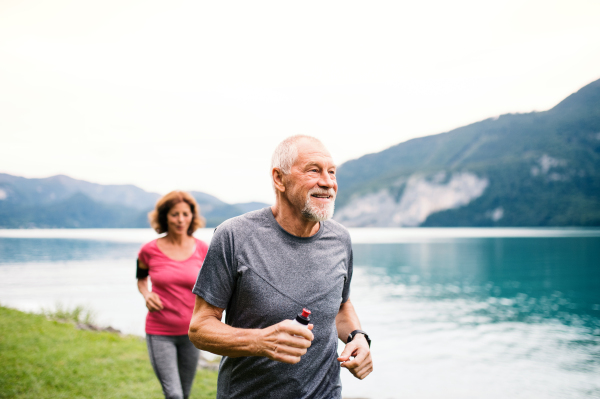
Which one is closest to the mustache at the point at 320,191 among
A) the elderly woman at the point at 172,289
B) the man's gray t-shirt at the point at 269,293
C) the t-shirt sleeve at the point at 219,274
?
the man's gray t-shirt at the point at 269,293

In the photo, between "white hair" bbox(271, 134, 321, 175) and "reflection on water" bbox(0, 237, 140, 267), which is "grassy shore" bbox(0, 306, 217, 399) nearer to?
"white hair" bbox(271, 134, 321, 175)

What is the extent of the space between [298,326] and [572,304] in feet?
107

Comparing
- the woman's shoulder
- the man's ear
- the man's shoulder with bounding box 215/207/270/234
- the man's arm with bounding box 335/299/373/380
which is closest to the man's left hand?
the man's arm with bounding box 335/299/373/380

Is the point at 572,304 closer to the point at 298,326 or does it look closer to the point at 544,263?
the point at 544,263

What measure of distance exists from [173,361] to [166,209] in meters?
1.77

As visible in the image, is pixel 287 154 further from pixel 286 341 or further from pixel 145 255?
pixel 145 255

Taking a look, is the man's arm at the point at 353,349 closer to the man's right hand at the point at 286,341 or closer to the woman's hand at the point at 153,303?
the man's right hand at the point at 286,341

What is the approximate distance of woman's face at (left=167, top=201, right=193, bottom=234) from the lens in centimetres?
512

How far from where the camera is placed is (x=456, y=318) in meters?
23.5

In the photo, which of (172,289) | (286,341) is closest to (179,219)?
(172,289)

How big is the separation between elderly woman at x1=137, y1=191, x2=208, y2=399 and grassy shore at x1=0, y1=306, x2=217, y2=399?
10.9 ft

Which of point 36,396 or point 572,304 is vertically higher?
point 36,396

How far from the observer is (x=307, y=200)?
236 centimetres

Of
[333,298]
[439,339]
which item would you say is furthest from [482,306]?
[333,298]
